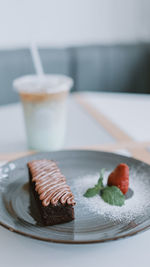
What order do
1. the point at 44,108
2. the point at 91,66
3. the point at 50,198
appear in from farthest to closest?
the point at 91,66 → the point at 44,108 → the point at 50,198

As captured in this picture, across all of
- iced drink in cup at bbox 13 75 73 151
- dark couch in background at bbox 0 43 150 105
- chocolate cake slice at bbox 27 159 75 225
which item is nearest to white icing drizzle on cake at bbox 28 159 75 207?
chocolate cake slice at bbox 27 159 75 225

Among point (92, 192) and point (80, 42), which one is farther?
point (80, 42)

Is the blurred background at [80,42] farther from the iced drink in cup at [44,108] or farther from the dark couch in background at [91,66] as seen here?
the iced drink in cup at [44,108]

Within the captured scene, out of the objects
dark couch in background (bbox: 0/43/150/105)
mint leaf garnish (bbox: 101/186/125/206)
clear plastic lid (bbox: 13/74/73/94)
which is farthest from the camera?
dark couch in background (bbox: 0/43/150/105)

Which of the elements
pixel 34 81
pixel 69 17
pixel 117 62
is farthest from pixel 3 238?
pixel 69 17

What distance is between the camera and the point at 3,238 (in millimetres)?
592

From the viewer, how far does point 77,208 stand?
0.63 meters

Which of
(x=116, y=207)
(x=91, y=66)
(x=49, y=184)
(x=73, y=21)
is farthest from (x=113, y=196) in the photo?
(x=73, y=21)

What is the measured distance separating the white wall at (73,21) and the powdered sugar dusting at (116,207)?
162 centimetres

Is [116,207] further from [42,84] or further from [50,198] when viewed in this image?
[42,84]

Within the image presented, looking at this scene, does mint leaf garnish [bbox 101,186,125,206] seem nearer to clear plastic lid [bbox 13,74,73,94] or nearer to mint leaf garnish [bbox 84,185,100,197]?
mint leaf garnish [bbox 84,185,100,197]

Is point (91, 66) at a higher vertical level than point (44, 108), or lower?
lower

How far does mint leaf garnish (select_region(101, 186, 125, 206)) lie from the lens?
0.64 meters

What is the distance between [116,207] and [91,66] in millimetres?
1758
